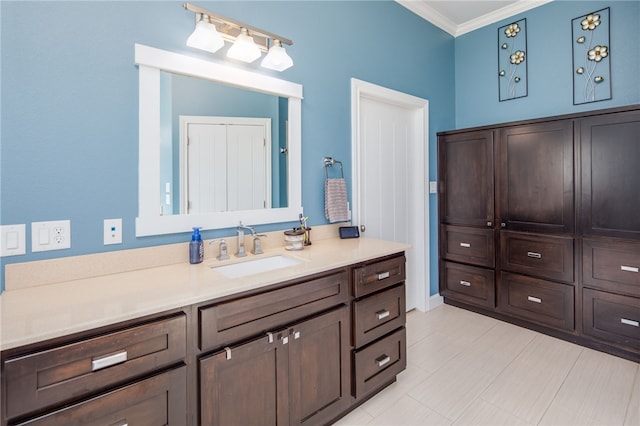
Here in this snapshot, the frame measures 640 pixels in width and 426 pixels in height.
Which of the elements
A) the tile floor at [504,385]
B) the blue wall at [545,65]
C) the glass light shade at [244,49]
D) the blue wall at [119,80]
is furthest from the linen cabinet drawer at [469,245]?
the glass light shade at [244,49]

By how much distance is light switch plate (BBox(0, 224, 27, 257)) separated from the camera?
1.20 metres

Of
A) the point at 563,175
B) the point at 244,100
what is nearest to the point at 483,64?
the point at 563,175

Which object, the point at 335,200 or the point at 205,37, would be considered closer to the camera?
the point at 205,37

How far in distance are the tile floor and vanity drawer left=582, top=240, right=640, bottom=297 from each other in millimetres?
526

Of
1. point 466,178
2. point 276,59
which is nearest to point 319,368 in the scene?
point 276,59

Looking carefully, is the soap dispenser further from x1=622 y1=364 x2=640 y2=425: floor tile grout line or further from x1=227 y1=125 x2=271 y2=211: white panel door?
x1=622 y1=364 x2=640 y2=425: floor tile grout line

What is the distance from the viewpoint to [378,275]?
5.73ft

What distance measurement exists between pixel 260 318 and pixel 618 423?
6.42 ft

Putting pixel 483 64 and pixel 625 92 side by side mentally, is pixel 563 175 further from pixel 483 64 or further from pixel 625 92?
pixel 483 64

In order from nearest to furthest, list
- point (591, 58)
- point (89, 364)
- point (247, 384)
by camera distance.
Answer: point (89, 364), point (247, 384), point (591, 58)

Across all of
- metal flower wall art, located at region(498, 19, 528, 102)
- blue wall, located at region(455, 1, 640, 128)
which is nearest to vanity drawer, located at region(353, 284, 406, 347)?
blue wall, located at region(455, 1, 640, 128)

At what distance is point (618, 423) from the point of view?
159cm

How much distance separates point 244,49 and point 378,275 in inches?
58.2

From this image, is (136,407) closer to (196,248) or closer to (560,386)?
(196,248)
